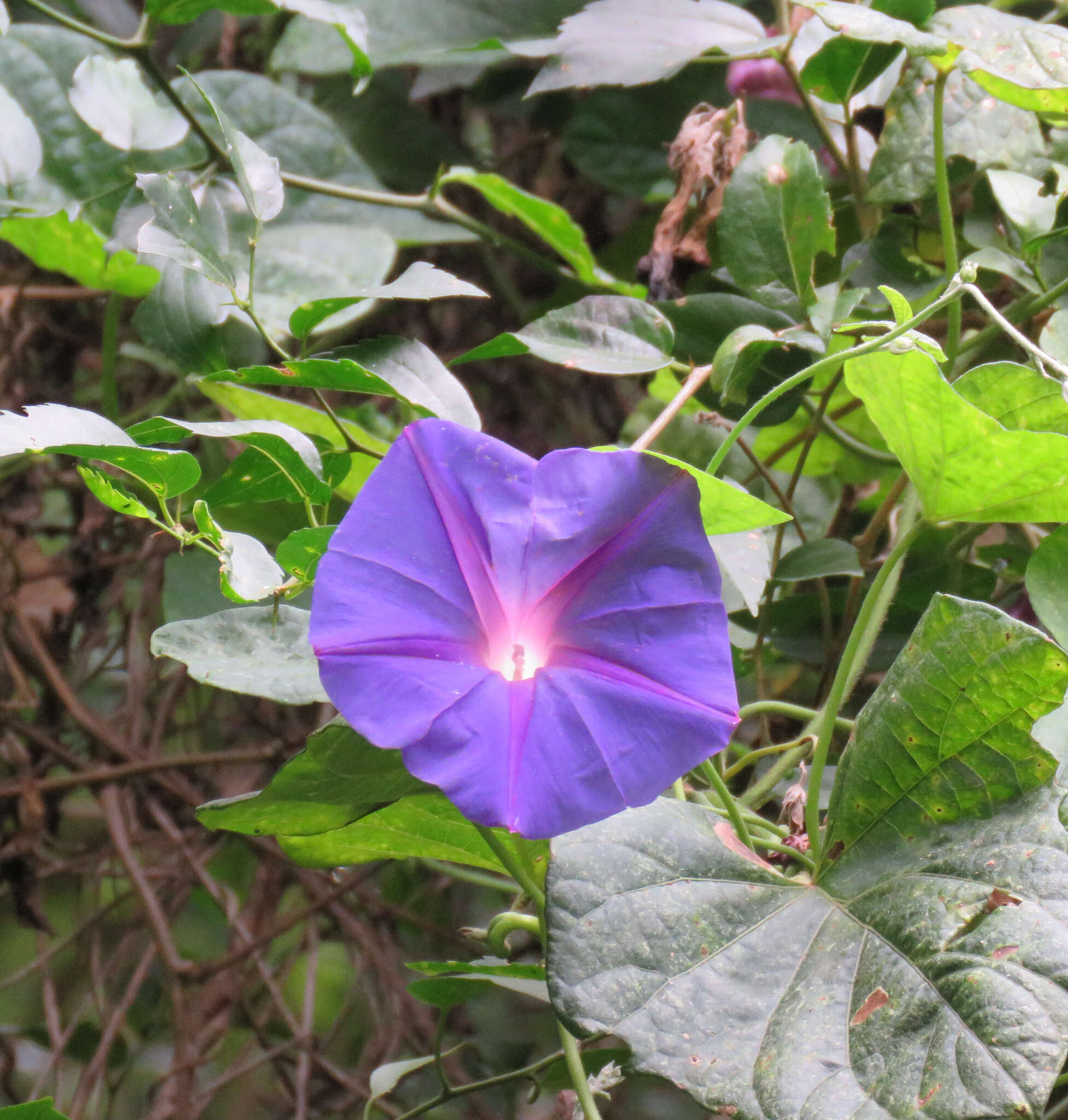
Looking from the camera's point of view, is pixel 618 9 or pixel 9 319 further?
pixel 9 319

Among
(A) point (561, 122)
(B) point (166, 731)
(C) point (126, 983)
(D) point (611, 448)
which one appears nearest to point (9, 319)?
(B) point (166, 731)

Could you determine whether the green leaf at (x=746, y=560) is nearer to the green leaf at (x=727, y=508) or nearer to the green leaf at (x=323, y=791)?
the green leaf at (x=727, y=508)

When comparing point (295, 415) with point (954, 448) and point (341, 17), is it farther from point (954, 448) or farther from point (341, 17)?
point (954, 448)

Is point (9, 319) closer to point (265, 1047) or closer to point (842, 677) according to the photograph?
point (265, 1047)

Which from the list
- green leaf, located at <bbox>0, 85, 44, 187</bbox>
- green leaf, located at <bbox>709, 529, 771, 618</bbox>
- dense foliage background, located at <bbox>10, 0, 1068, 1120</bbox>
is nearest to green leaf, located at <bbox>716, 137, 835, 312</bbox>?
dense foliage background, located at <bbox>10, 0, 1068, 1120</bbox>

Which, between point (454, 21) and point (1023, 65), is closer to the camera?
point (1023, 65)

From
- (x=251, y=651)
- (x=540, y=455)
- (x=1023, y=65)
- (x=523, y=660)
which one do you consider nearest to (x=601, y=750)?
(x=523, y=660)

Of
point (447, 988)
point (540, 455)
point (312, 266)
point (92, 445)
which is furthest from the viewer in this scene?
point (540, 455)

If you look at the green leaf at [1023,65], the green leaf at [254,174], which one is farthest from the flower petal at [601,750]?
the green leaf at [1023,65]
